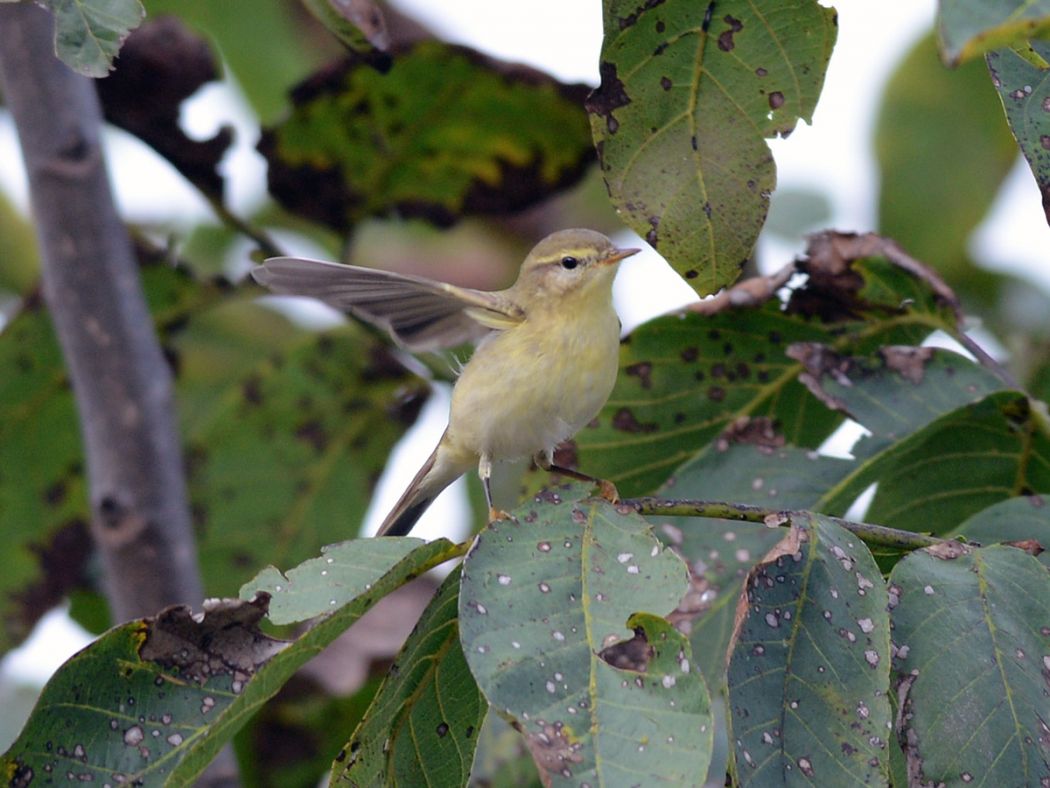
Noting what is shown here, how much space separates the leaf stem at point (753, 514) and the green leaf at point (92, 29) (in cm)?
80

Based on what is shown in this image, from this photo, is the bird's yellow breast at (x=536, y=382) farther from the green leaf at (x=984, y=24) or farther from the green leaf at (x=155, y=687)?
the green leaf at (x=984, y=24)

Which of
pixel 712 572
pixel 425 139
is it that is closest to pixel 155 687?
pixel 712 572

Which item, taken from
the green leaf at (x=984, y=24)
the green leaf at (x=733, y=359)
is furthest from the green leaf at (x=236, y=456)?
the green leaf at (x=984, y=24)

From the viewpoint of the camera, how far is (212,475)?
3.15m

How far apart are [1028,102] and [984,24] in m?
0.47

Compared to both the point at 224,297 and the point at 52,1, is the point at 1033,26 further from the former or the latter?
the point at 224,297

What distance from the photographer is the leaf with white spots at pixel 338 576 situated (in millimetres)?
1477

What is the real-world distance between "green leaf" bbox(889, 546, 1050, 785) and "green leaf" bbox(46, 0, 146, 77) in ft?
3.56

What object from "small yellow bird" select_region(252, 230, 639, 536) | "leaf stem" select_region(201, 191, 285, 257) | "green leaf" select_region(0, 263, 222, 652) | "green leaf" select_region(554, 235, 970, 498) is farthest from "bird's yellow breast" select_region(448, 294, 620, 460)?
"green leaf" select_region(0, 263, 222, 652)

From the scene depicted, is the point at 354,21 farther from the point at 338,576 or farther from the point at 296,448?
the point at 296,448

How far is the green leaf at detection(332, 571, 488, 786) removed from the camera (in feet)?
5.00

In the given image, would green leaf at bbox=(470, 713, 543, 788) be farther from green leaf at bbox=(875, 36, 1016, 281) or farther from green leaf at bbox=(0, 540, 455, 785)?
green leaf at bbox=(875, 36, 1016, 281)

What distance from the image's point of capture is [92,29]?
1562 mm

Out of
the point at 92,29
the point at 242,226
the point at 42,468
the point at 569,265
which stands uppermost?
the point at 92,29
